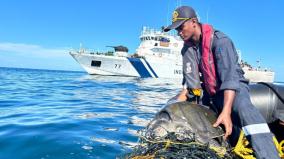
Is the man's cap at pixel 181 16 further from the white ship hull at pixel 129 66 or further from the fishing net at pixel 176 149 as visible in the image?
the white ship hull at pixel 129 66

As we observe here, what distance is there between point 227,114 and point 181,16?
4.00ft

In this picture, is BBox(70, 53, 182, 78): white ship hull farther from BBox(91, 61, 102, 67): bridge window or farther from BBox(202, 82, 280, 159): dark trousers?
BBox(202, 82, 280, 159): dark trousers

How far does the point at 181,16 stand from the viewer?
158 inches

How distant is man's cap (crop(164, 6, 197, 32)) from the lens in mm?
4004

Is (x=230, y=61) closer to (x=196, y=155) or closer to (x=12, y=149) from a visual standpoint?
(x=196, y=155)

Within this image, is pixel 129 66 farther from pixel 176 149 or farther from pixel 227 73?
pixel 176 149

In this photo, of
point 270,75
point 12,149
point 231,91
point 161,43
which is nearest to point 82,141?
point 12,149

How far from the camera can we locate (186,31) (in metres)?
4.14

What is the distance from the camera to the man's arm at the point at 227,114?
385 centimetres

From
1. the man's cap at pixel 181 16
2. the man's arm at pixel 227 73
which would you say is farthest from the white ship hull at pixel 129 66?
the man's arm at pixel 227 73

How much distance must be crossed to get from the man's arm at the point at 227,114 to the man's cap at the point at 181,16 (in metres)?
0.94

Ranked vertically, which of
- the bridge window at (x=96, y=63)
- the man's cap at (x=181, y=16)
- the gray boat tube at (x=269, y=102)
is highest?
the man's cap at (x=181, y=16)

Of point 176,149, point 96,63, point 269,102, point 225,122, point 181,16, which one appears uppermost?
point 181,16

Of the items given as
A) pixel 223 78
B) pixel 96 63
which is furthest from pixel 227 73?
pixel 96 63
